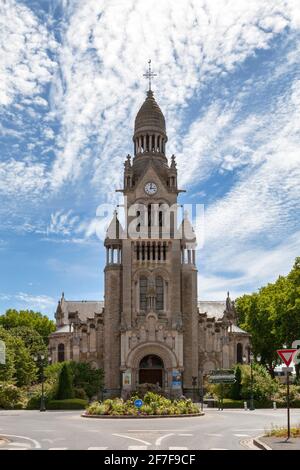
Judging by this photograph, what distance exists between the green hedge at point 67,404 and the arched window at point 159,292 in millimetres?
17804

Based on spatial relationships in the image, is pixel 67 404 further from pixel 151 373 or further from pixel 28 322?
pixel 28 322

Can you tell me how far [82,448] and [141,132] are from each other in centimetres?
6161

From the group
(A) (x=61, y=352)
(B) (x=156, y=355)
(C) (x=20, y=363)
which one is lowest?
(C) (x=20, y=363)

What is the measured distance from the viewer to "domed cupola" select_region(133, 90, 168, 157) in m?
78.9

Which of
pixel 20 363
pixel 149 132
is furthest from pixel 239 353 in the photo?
pixel 149 132

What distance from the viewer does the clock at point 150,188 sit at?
74750mm

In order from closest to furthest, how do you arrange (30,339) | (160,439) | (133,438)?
(160,439)
(133,438)
(30,339)

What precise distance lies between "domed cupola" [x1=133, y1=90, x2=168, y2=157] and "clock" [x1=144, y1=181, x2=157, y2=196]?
17.9 feet

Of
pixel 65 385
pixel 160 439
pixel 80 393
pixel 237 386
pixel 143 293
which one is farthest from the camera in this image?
pixel 143 293

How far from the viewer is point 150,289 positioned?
69812mm

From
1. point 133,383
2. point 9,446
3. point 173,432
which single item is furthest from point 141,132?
point 9,446

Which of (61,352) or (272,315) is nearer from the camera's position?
(272,315)

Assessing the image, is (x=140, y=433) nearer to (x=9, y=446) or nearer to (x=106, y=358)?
(x=9, y=446)

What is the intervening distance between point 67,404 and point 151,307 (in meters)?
16.6
